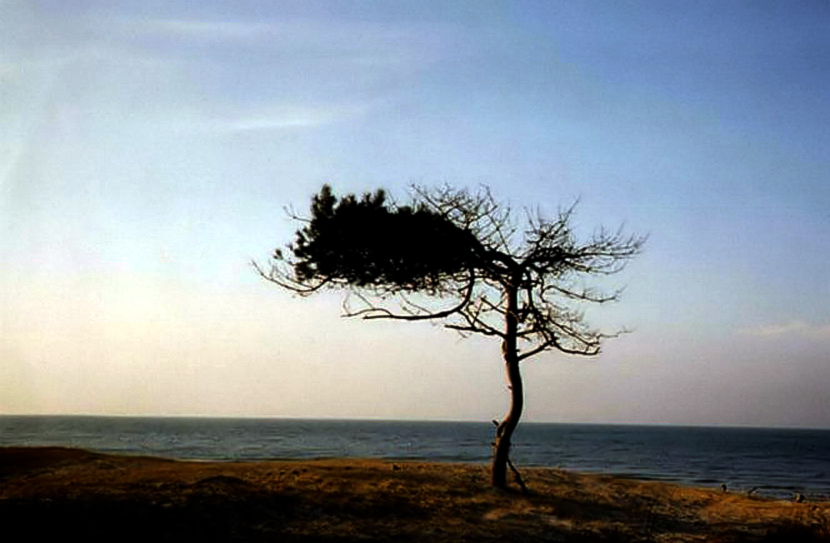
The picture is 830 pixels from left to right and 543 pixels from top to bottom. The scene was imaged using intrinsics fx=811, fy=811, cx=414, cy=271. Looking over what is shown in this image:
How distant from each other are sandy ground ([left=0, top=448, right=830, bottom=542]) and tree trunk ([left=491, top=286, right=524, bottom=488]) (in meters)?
0.78

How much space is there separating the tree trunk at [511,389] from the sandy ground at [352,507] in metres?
0.78

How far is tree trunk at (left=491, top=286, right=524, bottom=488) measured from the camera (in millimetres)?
20719

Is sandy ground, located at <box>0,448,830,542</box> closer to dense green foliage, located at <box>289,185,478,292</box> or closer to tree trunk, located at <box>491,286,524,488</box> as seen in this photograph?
tree trunk, located at <box>491,286,524,488</box>

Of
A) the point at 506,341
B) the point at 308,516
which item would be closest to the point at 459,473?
the point at 506,341

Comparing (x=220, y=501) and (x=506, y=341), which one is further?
(x=506, y=341)

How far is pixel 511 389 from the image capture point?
21.0 meters

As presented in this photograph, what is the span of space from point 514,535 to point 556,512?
259 cm

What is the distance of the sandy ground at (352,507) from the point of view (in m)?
14.2

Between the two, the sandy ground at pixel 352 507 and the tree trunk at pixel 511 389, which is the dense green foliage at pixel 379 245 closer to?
the tree trunk at pixel 511 389

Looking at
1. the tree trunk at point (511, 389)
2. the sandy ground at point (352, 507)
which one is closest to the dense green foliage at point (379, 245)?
the tree trunk at point (511, 389)

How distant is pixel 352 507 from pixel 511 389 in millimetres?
5985

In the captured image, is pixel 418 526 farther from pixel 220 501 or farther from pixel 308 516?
pixel 220 501

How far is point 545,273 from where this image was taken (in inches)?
846

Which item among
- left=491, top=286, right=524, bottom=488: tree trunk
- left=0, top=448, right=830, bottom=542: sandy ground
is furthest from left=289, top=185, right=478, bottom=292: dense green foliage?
left=0, top=448, right=830, bottom=542: sandy ground
